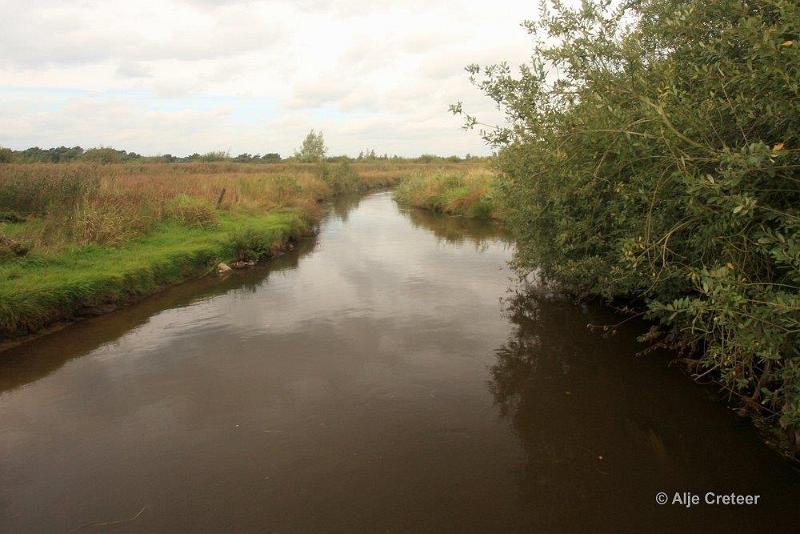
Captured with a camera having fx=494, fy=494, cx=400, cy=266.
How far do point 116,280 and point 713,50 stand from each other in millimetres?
12498

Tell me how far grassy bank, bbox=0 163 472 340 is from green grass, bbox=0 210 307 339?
20 mm

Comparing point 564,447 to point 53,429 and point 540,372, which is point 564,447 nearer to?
point 540,372

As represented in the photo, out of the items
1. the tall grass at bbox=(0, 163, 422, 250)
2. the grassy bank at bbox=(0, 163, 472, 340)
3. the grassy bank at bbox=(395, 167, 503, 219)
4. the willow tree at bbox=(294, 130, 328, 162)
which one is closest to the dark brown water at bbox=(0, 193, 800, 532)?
the grassy bank at bbox=(0, 163, 472, 340)

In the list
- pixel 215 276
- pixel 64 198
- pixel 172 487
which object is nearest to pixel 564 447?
pixel 172 487

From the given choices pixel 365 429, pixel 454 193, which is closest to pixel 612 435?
pixel 365 429

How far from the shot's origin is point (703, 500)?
5383 mm

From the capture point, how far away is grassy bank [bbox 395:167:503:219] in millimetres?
27500

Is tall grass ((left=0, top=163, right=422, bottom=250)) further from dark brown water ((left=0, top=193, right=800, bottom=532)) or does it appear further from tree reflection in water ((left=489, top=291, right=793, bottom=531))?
tree reflection in water ((left=489, top=291, right=793, bottom=531))

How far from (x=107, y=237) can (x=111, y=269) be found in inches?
86.2

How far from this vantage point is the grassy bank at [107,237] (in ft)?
35.2
